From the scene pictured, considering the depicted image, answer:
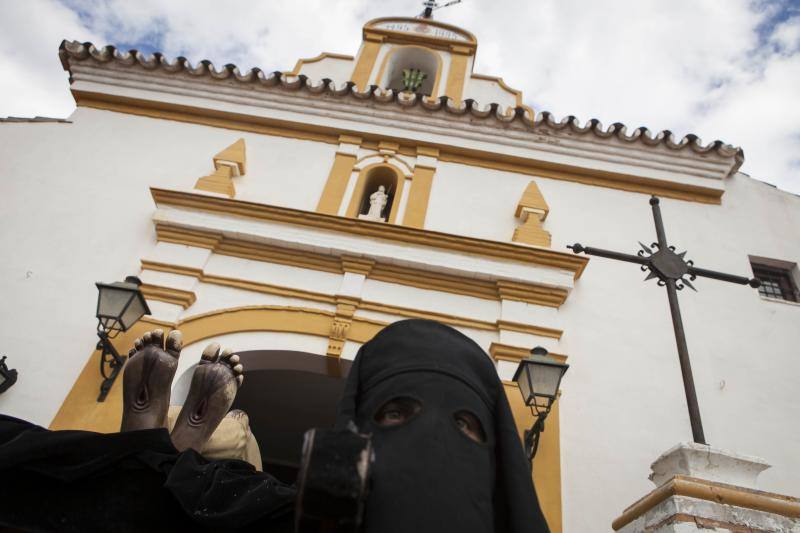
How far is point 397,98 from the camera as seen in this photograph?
683 cm

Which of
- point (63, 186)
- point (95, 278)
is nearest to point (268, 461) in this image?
point (95, 278)

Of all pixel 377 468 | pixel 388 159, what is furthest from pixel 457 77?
pixel 377 468

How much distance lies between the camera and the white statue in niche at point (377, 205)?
5973 mm

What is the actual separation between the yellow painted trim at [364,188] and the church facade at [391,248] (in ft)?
0.12

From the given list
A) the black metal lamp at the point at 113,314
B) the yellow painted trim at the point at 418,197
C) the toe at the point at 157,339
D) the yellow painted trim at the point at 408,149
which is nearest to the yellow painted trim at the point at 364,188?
the yellow painted trim at the point at 418,197

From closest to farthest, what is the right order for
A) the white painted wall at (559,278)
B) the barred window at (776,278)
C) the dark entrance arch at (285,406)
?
the white painted wall at (559,278) → the barred window at (776,278) → the dark entrance arch at (285,406)

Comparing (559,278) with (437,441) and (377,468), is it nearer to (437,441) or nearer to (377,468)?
(437,441)

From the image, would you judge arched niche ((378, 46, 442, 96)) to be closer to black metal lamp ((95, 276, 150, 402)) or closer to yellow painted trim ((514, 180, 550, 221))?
yellow painted trim ((514, 180, 550, 221))

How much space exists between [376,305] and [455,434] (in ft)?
12.0

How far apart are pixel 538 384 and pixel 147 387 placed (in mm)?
2760

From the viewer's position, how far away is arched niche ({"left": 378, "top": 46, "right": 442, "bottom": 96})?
8539 mm

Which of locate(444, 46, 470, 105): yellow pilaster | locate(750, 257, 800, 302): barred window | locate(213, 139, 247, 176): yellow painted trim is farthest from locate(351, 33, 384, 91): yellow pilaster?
locate(750, 257, 800, 302): barred window

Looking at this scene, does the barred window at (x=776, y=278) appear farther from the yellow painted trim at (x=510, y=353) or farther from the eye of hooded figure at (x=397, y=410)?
the eye of hooded figure at (x=397, y=410)

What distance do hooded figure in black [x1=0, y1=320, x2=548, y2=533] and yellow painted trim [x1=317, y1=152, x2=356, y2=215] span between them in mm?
4109
